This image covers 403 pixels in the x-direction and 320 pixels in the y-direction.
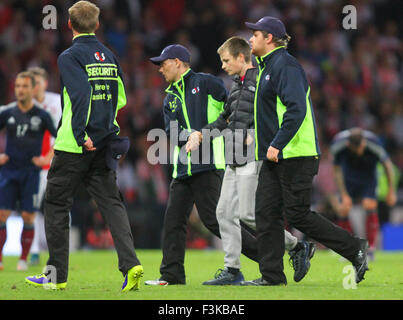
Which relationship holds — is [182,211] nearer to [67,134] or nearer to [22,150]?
[67,134]

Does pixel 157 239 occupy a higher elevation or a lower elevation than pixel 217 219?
higher

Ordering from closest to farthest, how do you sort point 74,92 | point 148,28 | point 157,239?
point 74,92 → point 157,239 → point 148,28

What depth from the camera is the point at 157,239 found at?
53.8 feet

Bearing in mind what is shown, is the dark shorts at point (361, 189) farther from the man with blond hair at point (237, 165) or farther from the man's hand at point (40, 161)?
the man with blond hair at point (237, 165)

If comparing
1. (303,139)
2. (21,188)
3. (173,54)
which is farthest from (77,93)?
(21,188)

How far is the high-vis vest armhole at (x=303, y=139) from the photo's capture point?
289 inches

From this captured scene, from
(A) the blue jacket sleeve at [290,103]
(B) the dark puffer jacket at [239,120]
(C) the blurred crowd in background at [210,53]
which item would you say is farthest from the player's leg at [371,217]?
(A) the blue jacket sleeve at [290,103]

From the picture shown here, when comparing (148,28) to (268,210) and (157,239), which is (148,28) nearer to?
(157,239)

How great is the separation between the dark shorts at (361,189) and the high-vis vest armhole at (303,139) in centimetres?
615

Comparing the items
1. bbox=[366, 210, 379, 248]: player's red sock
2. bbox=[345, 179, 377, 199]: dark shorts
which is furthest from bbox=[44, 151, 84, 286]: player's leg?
bbox=[366, 210, 379, 248]: player's red sock

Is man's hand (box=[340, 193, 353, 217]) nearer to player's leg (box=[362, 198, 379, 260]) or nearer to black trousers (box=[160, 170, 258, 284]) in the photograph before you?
player's leg (box=[362, 198, 379, 260])

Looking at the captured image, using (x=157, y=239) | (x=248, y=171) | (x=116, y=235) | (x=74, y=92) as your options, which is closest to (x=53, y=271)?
(x=116, y=235)

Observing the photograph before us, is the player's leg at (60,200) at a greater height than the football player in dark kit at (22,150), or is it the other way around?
the football player in dark kit at (22,150)
